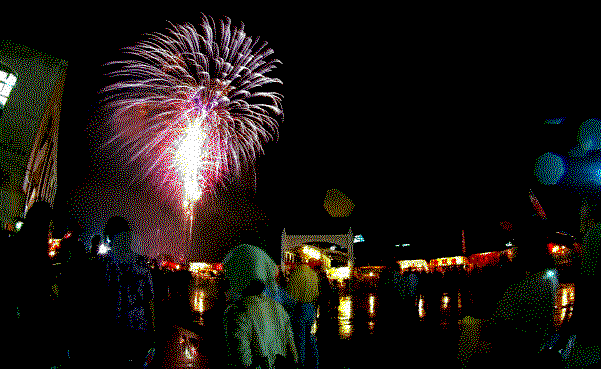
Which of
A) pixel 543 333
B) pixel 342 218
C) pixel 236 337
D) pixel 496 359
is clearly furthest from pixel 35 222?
pixel 342 218

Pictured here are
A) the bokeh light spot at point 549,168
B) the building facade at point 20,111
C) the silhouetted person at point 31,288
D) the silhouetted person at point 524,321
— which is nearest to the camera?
the silhouetted person at point 524,321

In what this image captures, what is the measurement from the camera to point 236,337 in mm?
2109

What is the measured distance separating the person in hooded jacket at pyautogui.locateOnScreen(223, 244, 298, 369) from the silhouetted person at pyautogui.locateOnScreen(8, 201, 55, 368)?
6.95ft

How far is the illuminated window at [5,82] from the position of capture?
637 inches

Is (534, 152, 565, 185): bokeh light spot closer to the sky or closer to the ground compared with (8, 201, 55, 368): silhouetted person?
closer to the sky

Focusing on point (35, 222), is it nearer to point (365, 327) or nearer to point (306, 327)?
point (306, 327)

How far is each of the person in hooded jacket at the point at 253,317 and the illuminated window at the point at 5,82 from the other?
61.6 feet

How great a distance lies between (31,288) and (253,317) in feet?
7.92

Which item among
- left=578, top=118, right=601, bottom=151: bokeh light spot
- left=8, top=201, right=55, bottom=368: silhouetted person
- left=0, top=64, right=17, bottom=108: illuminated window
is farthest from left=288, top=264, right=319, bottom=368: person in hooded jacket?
left=0, top=64, right=17, bottom=108: illuminated window

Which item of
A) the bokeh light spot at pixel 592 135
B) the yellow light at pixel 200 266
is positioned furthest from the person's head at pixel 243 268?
the yellow light at pixel 200 266

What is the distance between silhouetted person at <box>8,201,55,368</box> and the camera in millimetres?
3215

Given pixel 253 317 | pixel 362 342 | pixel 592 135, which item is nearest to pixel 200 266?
pixel 362 342

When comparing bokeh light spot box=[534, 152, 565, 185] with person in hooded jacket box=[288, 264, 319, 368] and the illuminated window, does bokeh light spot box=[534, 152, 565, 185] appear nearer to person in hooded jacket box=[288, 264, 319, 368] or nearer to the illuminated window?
person in hooded jacket box=[288, 264, 319, 368]

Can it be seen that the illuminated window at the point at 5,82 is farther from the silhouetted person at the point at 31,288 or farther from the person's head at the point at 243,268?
the person's head at the point at 243,268
